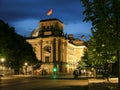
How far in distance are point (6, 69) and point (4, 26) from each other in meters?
19.1

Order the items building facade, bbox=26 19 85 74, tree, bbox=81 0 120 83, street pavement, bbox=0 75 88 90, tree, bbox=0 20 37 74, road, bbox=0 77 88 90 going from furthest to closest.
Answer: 1. building facade, bbox=26 19 85 74
2. tree, bbox=0 20 37 74
3. street pavement, bbox=0 75 88 90
4. road, bbox=0 77 88 90
5. tree, bbox=81 0 120 83

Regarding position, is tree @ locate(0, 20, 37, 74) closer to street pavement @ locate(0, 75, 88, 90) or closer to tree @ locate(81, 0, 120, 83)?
street pavement @ locate(0, 75, 88, 90)

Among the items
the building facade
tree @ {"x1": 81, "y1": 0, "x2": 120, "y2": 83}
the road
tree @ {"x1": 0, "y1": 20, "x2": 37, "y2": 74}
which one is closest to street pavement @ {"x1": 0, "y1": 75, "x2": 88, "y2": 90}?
the road

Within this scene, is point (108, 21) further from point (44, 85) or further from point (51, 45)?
point (51, 45)

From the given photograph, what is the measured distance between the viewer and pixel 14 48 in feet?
281

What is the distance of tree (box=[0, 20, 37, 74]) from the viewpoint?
7438cm

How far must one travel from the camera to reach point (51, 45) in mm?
150125

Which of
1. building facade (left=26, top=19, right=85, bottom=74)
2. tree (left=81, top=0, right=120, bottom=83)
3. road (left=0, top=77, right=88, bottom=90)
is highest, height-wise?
building facade (left=26, top=19, right=85, bottom=74)

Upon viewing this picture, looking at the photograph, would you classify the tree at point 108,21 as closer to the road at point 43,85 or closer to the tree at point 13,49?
the road at point 43,85

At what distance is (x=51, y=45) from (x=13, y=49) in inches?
2590

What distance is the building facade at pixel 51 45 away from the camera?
486ft

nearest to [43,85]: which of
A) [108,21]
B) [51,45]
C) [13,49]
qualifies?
[108,21]

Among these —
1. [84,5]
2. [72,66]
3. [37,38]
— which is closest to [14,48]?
[84,5]

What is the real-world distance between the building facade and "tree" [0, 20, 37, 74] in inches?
1774
